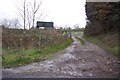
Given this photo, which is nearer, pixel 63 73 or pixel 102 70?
pixel 63 73

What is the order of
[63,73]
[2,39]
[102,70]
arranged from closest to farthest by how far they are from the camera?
[63,73] < [102,70] < [2,39]

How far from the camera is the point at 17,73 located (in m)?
11.1

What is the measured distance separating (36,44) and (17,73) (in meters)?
14.6

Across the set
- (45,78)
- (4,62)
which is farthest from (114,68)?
(4,62)

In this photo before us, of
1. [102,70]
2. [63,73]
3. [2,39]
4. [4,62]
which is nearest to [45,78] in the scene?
[63,73]

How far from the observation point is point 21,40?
23.8m

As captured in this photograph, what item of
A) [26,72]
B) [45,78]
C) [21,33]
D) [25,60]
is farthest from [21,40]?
[45,78]

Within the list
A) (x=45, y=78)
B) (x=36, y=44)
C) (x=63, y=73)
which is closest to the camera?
(x=45, y=78)

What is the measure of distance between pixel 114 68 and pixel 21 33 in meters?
16.8

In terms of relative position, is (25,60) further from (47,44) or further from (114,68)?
(47,44)

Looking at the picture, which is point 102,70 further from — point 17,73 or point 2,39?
point 2,39

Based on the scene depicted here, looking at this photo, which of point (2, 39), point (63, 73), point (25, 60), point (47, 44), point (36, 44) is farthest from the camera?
point (47, 44)

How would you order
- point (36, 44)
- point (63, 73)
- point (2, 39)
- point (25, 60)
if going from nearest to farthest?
point (63, 73) < point (25, 60) < point (2, 39) < point (36, 44)

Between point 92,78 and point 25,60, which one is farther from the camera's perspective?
point 25,60
